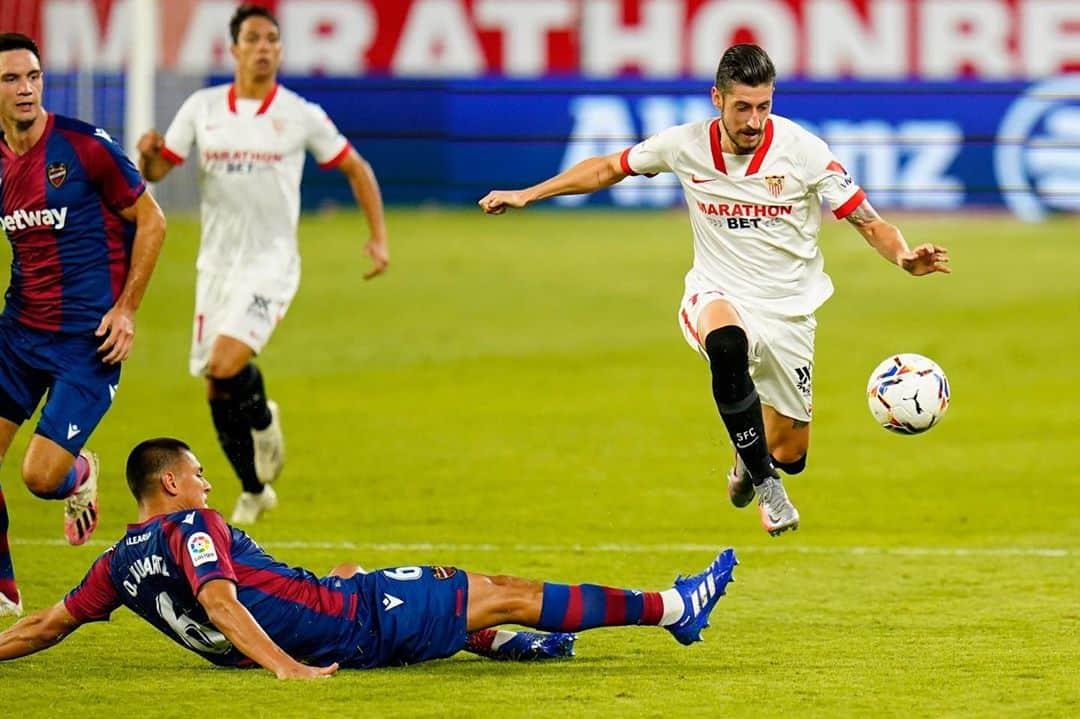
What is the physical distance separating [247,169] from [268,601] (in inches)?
172

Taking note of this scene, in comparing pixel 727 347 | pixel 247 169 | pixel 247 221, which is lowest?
pixel 727 347

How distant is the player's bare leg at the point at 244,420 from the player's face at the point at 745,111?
3.27 m

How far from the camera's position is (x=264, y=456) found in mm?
10641

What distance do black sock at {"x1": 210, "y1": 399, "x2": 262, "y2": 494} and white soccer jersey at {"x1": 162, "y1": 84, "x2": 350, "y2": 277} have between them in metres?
0.74

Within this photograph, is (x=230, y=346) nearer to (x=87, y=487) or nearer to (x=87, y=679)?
(x=87, y=487)

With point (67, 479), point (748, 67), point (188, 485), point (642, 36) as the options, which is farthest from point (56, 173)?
point (642, 36)

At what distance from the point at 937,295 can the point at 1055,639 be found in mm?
13170

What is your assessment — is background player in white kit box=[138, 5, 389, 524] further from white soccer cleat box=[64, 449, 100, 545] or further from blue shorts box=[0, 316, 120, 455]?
blue shorts box=[0, 316, 120, 455]

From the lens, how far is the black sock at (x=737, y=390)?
810 centimetres

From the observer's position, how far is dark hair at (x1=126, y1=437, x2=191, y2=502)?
22.3 feet

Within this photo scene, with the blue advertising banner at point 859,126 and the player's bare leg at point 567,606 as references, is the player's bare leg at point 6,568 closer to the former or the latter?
the player's bare leg at point 567,606

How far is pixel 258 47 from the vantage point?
34.3 ft

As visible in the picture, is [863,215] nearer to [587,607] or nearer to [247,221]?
[587,607]

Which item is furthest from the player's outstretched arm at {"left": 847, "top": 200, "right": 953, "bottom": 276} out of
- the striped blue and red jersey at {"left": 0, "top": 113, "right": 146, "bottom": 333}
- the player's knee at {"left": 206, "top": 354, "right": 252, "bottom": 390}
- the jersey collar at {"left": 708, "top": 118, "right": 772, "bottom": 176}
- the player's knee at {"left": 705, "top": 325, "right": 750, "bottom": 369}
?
the player's knee at {"left": 206, "top": 354, "right": 252, "bottom": 390}
